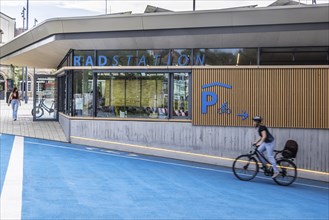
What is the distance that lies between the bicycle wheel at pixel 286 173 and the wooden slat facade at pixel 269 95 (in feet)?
9.42

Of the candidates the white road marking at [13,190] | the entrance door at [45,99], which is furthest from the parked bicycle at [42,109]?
the white road marking at [13,190]

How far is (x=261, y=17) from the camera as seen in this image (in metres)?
14.1

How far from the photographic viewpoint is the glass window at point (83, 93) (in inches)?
661

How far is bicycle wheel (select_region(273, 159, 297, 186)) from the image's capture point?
11945 millimetres

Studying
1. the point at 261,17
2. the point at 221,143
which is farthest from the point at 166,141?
the point at 261,17

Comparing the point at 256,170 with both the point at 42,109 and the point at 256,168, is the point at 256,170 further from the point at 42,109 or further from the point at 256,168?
the point at 42,109

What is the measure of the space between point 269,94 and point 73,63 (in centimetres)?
773

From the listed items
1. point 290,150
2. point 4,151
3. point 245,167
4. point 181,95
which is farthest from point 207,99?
point 4,151

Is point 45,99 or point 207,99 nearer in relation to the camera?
point 207,99

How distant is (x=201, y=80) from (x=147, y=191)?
6.96 metres

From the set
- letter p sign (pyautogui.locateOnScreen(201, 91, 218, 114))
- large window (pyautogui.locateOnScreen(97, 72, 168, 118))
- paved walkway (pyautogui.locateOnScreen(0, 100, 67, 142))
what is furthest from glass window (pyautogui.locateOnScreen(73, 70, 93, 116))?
letter p sign (pyautogui.locateOnScreen(201, 91, 218, 114))

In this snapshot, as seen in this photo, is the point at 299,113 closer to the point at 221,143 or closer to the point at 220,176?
the point at 221,143

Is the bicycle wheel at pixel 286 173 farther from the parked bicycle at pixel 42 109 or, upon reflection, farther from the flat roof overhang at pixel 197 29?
the parked bicycle at pixel 42 109

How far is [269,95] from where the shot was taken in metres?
15.0
